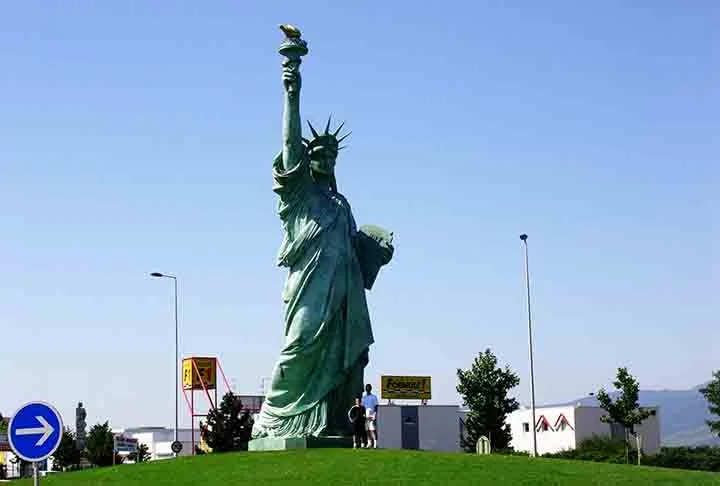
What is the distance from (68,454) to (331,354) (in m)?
59.3

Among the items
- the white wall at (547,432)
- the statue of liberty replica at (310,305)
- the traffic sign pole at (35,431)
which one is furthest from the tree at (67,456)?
the traffic sign pole at (35,431)

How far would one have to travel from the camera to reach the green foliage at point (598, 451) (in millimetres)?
68856

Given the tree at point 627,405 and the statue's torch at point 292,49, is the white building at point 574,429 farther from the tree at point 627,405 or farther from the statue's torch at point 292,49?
the statue's torch at point 292,49

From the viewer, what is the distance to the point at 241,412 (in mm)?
78812

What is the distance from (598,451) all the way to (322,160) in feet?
162

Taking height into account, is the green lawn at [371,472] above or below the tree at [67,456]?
above

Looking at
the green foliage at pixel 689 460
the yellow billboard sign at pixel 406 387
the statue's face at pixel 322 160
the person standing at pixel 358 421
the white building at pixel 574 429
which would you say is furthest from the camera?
the white building at pixel 574 429

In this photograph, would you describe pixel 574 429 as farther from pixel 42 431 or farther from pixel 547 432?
pixel 42 431

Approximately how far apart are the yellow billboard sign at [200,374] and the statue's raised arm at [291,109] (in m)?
52.1

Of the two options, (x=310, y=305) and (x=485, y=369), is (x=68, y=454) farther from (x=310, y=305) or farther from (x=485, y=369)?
(x=310, y=305)

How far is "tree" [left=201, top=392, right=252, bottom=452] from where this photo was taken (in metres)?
75.4

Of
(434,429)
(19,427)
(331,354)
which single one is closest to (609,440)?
(434,429)

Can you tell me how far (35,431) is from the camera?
44.8 ft

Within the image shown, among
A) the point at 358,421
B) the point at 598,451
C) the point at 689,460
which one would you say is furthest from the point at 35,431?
the point at 598,451
